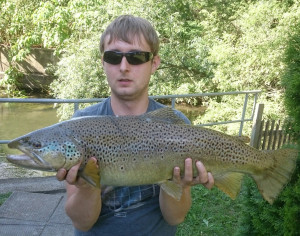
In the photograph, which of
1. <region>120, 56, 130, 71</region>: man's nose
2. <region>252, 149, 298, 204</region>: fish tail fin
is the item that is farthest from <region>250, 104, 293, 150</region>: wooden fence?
<region>120, 56, 130, 71</region>: man's nose

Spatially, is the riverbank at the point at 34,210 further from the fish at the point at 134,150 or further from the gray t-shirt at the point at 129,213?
the fish at the point at 134,150

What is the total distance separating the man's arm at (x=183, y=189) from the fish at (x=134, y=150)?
1.9 inches

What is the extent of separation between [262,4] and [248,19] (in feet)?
2.37

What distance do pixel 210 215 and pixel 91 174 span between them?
3325mm

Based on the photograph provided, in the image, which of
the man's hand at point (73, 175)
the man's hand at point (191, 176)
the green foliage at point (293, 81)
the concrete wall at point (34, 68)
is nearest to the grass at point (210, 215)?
the green foliage at point (293, 81)

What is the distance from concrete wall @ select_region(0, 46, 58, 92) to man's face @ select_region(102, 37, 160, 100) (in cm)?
1777

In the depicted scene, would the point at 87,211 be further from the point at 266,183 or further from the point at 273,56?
the point at 273,56

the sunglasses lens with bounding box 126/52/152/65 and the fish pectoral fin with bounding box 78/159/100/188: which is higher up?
the sunglasses lens with bounding box 126/52/152/65

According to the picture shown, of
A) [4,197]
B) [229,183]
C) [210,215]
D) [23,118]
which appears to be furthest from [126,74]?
[23,118]

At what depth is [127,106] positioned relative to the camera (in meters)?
2.41

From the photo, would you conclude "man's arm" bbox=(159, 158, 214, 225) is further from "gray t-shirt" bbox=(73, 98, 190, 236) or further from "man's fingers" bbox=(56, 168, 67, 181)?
"man's fingers" bbox=(56, 168, 67, 181)

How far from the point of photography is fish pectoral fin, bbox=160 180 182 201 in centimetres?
217

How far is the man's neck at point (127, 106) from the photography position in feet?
7.87

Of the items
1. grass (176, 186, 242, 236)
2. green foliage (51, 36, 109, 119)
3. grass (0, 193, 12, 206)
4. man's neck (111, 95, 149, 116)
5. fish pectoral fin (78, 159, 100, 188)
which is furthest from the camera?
green foliage (51, 36, 109, 119)
